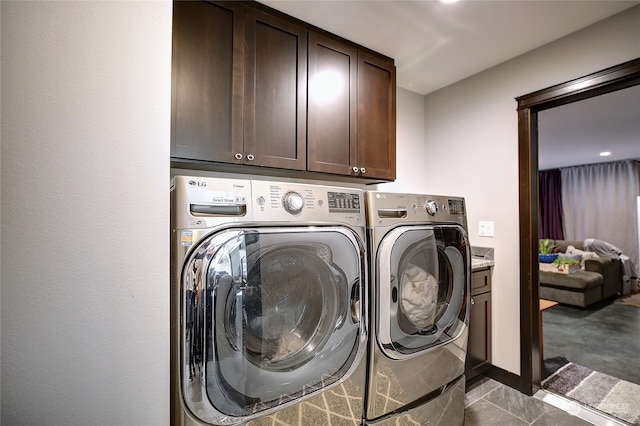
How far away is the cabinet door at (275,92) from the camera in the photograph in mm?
1518

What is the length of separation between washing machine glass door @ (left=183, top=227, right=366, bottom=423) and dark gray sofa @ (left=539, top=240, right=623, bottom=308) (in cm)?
429

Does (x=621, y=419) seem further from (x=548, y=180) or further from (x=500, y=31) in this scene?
(x=548, y=180)

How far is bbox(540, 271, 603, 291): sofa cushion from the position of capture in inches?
154

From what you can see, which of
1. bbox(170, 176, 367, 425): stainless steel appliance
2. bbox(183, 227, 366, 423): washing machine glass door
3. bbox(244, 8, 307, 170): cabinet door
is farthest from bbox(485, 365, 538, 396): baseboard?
bbox(244, 8, 307, 170): cabinet door

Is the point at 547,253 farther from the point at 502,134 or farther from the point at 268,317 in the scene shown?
the point at 268,317

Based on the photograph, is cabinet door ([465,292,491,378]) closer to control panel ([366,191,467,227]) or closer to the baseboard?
the baseboard

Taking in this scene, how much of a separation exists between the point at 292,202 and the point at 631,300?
19.9ft

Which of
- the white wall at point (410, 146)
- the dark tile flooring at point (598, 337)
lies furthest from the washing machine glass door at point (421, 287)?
the dark tile flooring at point (598, 337)

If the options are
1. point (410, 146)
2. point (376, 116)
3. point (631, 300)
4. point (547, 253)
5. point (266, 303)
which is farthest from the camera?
point (547, 253)

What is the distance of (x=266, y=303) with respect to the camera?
1.04 metres

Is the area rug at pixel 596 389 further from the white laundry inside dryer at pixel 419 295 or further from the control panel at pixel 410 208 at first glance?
the control panel at pixel 410 208

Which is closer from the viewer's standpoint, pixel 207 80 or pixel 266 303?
pixel 266 303

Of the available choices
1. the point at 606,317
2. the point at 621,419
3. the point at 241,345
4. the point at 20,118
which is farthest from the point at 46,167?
the point at 606,317

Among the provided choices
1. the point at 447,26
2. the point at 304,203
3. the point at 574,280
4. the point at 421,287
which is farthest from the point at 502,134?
the point at 574,280
